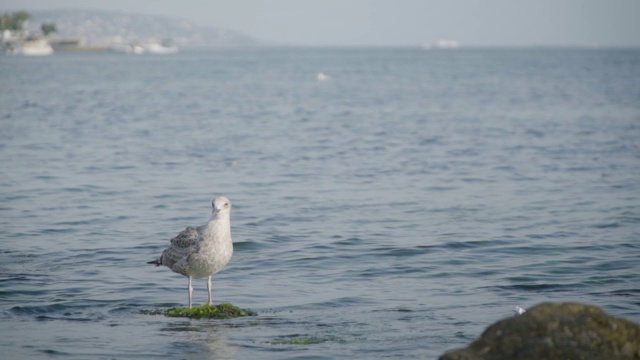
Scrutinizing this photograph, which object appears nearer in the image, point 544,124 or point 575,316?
point 575,316

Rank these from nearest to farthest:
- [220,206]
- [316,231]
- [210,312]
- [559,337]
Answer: [559,337], [220,206], [210,312], [316,231]

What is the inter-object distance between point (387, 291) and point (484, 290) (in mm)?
1290

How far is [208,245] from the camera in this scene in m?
11.2

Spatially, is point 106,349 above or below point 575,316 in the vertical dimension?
below

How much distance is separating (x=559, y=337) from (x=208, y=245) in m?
5.06

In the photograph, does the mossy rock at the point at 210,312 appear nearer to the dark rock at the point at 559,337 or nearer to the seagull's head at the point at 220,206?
the seagull's head at the point at 220,206

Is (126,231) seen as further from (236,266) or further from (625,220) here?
(625,220)

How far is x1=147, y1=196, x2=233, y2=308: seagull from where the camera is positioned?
11.2 m

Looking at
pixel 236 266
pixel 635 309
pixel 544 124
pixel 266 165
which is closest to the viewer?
pixel 635 309

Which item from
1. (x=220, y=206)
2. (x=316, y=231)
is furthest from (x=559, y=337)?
(x=316, y=231)

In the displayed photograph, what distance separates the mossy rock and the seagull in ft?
0.42

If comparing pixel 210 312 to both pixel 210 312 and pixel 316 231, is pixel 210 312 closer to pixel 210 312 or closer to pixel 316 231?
pixel 210 312

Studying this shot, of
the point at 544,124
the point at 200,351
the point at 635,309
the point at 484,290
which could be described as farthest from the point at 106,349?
the point at 544,124

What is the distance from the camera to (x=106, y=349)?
1003cm
